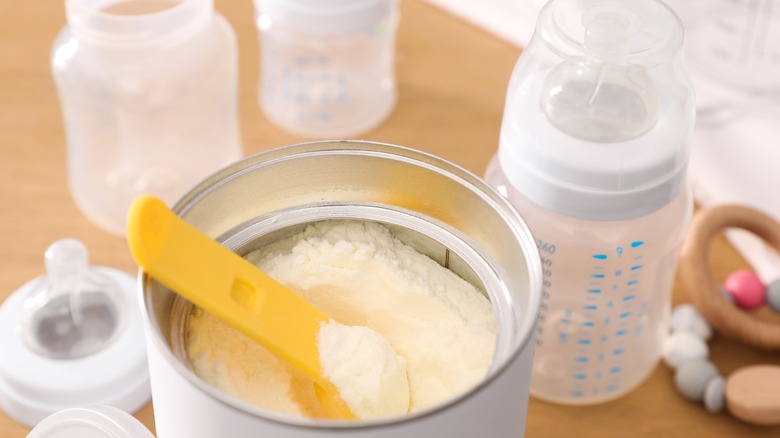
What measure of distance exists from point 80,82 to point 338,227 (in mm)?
337

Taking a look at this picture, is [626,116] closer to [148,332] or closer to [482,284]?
[482,284]

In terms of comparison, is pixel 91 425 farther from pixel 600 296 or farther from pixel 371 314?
pixel 600 296

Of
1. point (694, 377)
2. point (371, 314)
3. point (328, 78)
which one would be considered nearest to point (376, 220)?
point (371, 314)

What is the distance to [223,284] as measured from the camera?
44cm

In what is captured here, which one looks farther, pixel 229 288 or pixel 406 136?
pixel 406 136

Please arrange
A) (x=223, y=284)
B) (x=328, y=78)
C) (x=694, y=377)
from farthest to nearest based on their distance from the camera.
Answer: (x=328, y=78), (x=694, y=377), (x=223, y=284)

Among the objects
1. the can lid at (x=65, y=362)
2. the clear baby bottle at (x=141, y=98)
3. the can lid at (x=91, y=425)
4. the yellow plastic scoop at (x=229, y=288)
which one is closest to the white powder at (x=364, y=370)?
the yellow plastic scoop at (x=229, y=288)

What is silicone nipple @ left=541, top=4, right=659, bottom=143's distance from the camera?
0.59 m

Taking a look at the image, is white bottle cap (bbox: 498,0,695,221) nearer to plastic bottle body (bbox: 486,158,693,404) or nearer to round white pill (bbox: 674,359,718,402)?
plastic bottle body (bbox: 486,158,693,404)

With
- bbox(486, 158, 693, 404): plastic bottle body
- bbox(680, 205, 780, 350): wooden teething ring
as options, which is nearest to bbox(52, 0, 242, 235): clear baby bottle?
bbox(486, 158, 693, 404): plastic bottle body

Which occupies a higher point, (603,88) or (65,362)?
(603,88)

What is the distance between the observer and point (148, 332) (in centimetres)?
41

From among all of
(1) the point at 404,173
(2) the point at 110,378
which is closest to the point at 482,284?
(1) the point at 404,173

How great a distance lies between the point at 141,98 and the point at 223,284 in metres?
0.40
